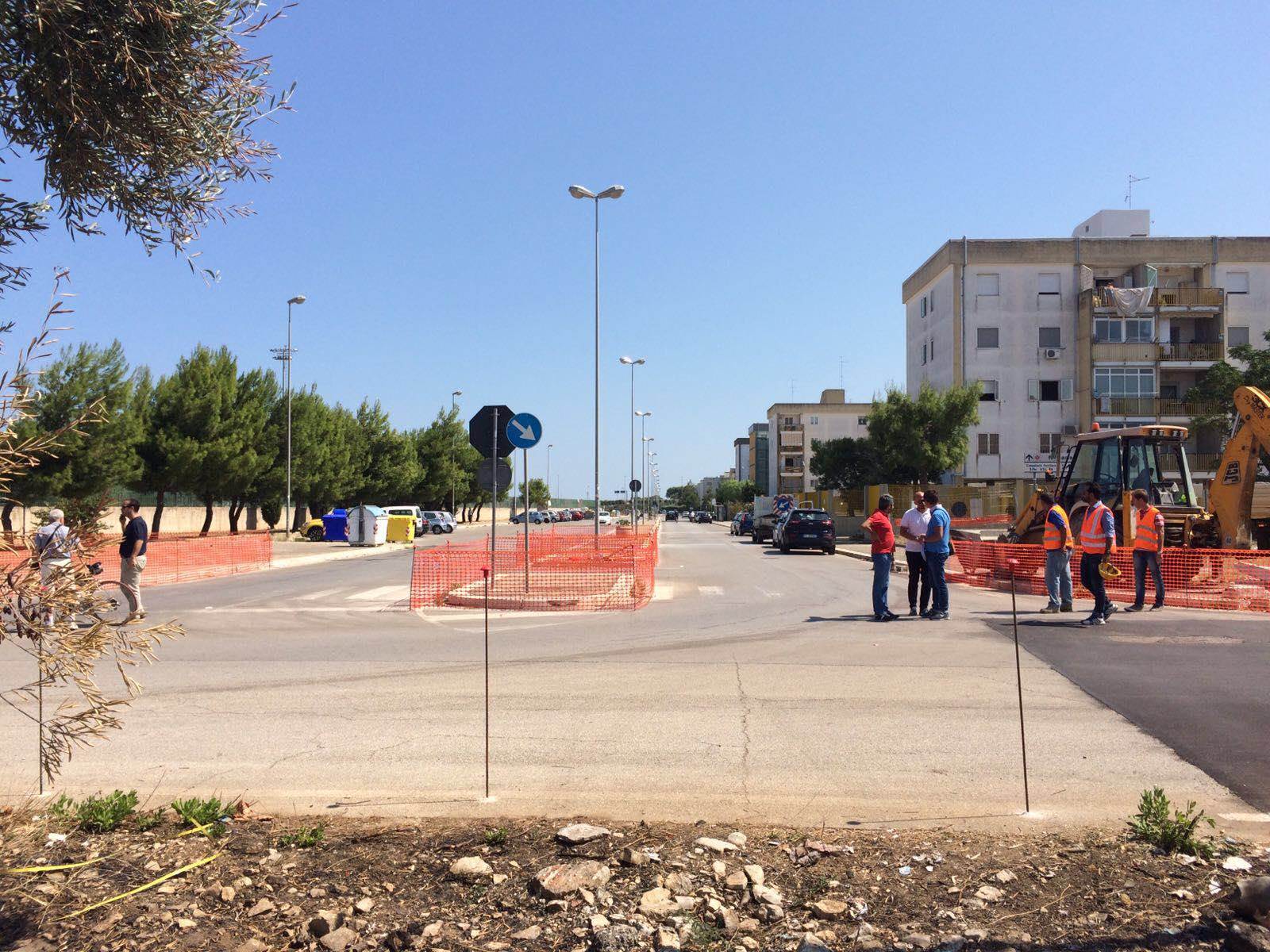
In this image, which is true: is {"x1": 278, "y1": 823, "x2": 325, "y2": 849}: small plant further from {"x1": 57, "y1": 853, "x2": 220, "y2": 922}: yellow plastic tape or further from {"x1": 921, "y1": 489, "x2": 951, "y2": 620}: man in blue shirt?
{"x1": 921, "y1": 489, "x2": 951, "y2": 620}: man in blue shirt

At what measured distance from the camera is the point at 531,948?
11.9 ft

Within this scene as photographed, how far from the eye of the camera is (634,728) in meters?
7.28

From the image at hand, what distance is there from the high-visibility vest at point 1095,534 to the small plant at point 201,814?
40.5ft

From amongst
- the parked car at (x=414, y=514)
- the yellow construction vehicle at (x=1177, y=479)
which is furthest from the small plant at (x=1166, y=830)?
the parked car at (x=414, y=514)

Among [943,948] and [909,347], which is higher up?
[909,347]

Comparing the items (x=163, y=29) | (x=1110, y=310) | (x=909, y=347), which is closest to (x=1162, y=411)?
(x=1110, y=310)

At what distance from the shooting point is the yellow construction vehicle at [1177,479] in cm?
1770

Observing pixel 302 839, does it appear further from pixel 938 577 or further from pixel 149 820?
pixel 938 577

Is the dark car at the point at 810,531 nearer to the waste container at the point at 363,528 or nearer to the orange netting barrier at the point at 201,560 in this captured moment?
the orange netting barrier at the point at 201,560

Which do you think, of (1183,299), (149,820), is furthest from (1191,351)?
(149,820)

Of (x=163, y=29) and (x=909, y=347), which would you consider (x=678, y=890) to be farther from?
(x=909, y=347)

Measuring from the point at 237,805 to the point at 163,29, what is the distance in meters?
3.77

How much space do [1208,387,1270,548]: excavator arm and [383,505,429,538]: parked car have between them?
132 ft

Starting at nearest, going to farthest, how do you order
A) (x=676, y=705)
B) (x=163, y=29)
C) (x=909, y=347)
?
(x=163, y=29) < (x=676, y=705) < (x=909, y=347)
